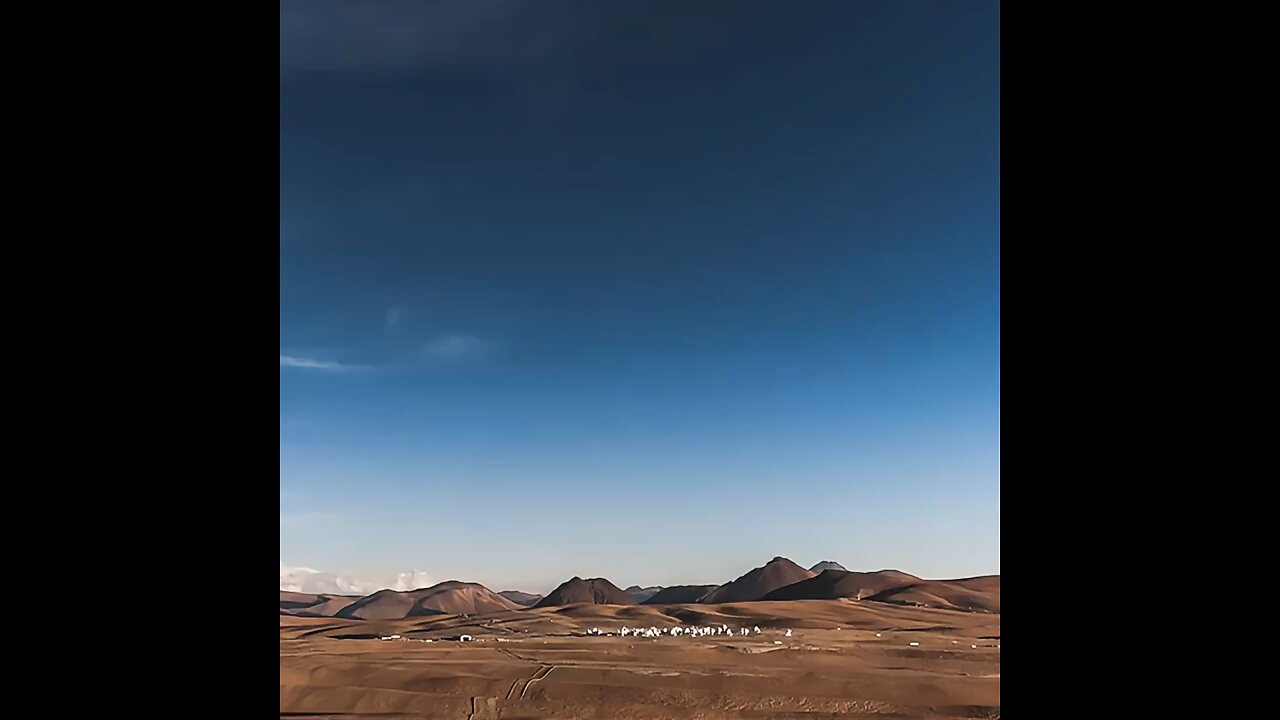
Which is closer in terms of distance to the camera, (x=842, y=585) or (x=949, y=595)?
(x=949, y=595)

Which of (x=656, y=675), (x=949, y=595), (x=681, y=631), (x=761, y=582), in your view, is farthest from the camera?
(x=761, y=582)

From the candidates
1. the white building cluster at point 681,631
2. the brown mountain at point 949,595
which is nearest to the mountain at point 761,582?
the brown mountain at point 949,595

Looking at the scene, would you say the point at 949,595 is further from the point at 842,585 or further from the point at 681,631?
the point at 681,631

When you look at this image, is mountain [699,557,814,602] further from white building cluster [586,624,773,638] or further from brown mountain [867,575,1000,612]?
white building cluster [586,624,773,638]

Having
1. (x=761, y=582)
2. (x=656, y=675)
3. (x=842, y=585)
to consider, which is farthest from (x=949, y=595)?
(x=656, y=675)

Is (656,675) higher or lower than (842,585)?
higher
